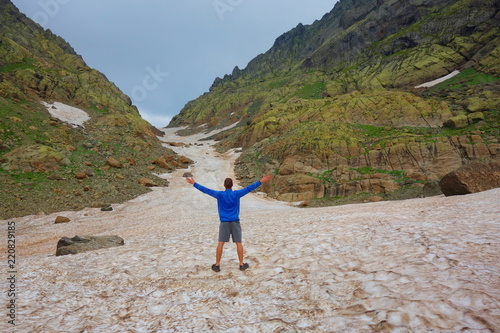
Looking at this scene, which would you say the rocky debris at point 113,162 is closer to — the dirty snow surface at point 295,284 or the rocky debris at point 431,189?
the dirty snow surface at point 295,284

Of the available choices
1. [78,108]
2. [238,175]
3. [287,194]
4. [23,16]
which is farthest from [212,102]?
[287,194]

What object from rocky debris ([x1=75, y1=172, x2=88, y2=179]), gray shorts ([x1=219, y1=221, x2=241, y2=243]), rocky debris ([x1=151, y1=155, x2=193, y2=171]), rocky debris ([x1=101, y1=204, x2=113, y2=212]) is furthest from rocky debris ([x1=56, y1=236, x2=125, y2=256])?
rocky debris ([x1=151, y1=155, x2=193, y2=171])

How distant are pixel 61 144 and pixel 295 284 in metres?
41.4

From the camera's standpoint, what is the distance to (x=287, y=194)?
3559 cm

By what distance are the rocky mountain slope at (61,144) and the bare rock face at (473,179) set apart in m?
32.6

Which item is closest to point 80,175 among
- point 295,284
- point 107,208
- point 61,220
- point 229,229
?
point 107,208

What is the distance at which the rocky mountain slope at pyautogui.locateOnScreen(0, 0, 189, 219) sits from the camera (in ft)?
85.8

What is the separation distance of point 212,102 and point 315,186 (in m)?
138

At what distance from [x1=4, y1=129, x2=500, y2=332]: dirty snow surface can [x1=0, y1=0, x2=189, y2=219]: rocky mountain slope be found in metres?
21.0

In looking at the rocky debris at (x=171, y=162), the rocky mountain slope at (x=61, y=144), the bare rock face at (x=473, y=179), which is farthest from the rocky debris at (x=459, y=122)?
the rocky debris at (x=171, y=162)

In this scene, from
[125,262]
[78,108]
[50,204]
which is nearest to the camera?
[125,262]

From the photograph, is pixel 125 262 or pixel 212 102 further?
pixel 212 102

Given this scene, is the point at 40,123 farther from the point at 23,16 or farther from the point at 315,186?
the point at 23,16

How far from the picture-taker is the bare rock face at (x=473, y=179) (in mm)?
17297
